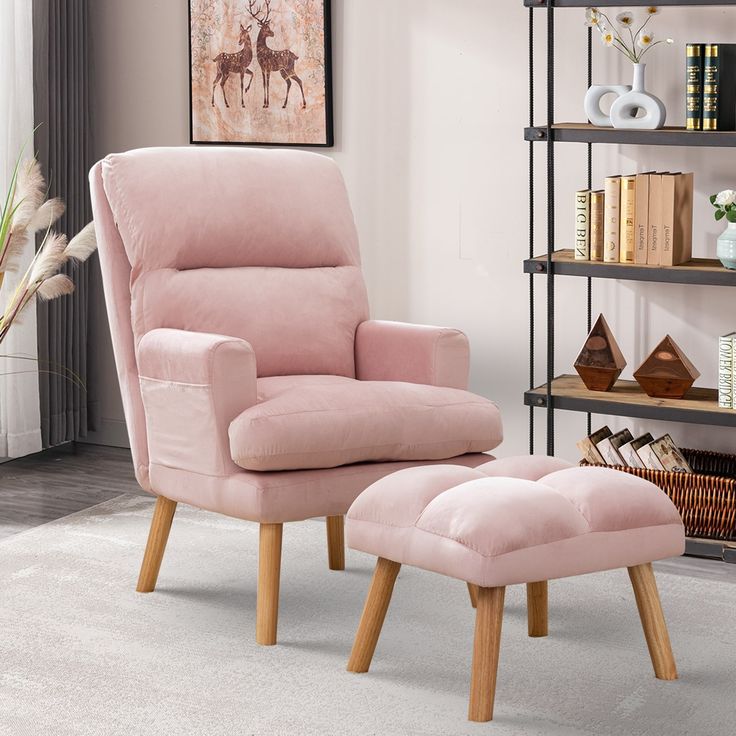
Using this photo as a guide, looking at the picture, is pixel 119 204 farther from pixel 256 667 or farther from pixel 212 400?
pixel 256 667

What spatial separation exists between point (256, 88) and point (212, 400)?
5.88 ft

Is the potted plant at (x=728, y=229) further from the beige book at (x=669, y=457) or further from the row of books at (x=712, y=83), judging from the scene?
the beige book at (x=669, y=457)

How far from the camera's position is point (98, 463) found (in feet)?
13.6

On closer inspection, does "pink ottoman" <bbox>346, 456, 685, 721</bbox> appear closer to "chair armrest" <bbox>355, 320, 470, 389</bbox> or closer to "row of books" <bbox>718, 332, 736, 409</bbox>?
"chair armrest" <bbox>355, 320, 470, 389</bbox>

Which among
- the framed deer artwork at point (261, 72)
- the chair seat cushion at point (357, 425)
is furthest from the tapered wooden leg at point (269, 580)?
the framed deer artwork at point (261, 72)

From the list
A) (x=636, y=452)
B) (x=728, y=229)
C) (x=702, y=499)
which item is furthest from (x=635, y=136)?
(x=702, y=499)

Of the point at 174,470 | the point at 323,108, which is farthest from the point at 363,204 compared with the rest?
the point at 174,470

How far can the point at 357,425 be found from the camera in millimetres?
2545

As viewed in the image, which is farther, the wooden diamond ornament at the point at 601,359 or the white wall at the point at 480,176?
the white wall at the point at 480,176

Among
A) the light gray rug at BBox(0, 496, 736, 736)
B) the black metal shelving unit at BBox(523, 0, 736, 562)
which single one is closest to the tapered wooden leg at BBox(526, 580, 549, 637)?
the light gray rug at BBox(0, 496, 736, 736)

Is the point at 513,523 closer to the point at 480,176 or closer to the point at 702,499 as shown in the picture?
the point at 702,499

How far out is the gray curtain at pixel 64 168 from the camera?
4.09 meters

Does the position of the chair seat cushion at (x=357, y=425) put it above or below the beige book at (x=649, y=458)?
above

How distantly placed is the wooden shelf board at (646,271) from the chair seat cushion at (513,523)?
3.42 ft
